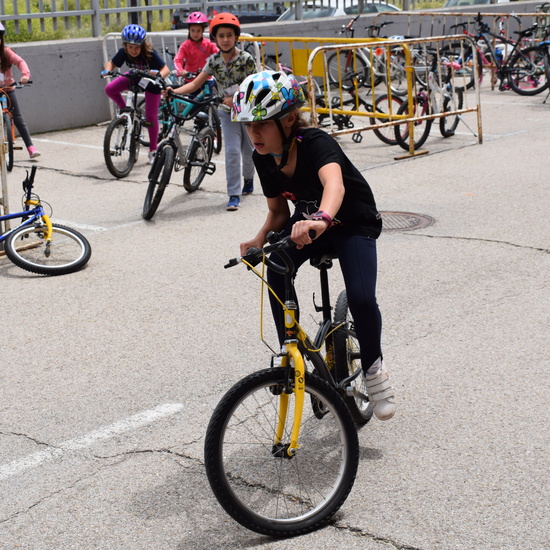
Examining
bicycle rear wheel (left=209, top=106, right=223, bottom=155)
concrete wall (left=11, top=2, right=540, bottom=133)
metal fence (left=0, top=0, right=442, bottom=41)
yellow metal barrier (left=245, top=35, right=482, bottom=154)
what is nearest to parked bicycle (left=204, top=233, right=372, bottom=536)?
yellow metal barrier (left=245, top=35, right=482, bottom=154)

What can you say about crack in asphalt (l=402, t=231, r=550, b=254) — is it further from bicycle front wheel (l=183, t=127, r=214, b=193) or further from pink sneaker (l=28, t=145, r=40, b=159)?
pink sneaker (l=28, t=145, r=40, b=159)

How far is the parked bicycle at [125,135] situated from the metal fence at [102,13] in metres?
4.14

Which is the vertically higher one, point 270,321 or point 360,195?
point 360,195

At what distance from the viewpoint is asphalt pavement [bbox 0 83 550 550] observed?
3.82 metres

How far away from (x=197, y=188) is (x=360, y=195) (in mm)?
6716

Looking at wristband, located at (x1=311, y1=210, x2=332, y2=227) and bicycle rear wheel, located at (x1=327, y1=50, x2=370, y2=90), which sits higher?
wristband, located at (x1=311, y1=210, x2=332, y2=227)

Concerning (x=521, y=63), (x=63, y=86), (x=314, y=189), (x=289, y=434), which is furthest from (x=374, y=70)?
(x=289, y=434)

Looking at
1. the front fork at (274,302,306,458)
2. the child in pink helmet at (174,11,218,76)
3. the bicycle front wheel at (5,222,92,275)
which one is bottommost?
the bicycle front wheel at (5,222,92,275)

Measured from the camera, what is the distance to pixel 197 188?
35.1ft

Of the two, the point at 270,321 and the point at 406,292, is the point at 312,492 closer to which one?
the point at 270,321

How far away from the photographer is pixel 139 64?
11.7m

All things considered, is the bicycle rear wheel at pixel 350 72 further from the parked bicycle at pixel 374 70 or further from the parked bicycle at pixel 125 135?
the parked bicycle at pixel 125 135

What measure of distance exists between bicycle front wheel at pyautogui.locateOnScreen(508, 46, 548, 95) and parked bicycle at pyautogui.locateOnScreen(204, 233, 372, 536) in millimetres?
14747

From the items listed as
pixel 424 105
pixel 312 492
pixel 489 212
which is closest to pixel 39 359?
pixel 312 492
